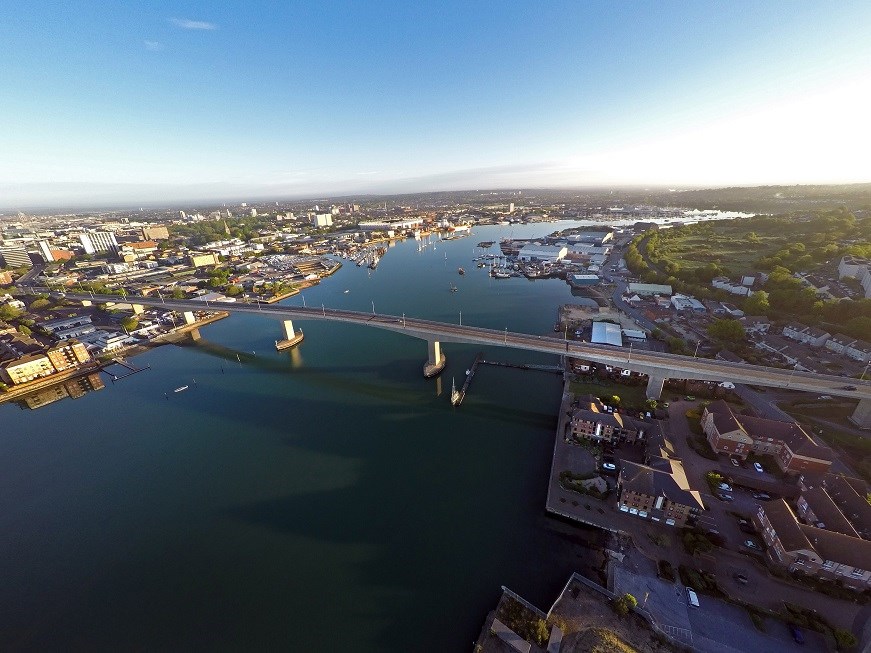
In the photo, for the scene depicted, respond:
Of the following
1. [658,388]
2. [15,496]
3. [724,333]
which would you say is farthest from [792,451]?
[15,496]

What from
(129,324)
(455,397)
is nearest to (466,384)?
(455,397)

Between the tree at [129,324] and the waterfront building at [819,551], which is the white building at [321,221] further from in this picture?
the waterfront building at [819,551]

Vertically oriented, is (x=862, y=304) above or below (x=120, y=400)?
above

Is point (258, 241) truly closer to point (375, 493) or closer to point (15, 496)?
point (15, 496)

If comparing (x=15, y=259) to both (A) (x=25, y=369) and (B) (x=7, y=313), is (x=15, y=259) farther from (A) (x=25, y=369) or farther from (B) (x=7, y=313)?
(A) (x=25, y=369)

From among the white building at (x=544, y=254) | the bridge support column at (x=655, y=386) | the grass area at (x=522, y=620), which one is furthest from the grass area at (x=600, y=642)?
the white building at (x=544, y=254)

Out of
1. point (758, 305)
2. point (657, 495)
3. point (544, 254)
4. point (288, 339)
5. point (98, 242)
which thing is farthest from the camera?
point (98, 242)
